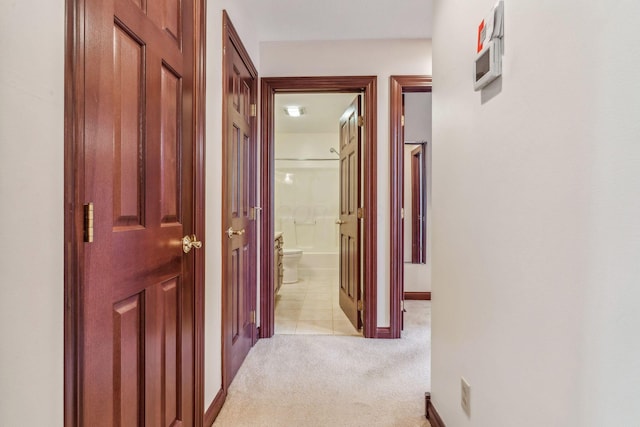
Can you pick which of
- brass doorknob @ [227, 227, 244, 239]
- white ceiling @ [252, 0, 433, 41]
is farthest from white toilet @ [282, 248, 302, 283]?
white ceiling @ [252, 0, 433, 41]

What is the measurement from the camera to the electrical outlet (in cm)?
121

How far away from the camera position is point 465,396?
1.25 meters

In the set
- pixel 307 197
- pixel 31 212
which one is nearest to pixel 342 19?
pixel 31 212

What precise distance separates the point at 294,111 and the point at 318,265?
2.48 meters

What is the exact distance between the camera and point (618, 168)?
582mm

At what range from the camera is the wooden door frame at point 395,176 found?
2.78m

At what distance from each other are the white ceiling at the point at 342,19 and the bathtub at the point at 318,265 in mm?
3516

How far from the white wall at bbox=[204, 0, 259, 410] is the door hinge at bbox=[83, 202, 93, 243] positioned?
79 centimetres

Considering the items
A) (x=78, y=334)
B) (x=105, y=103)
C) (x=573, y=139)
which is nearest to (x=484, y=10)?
(x=573, y=139)

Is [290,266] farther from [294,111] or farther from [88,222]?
[88,222]

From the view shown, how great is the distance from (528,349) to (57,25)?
4.28 ft

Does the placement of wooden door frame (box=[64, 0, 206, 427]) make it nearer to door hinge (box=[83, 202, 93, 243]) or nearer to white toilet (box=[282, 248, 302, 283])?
door hinge (box=[83, 202, 93, 243])

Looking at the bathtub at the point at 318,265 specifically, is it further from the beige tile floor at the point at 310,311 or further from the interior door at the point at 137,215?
the interior door at the point at 137,215

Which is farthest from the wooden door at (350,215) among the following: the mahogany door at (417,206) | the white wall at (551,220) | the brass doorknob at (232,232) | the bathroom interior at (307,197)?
the white wall at (551,220)
